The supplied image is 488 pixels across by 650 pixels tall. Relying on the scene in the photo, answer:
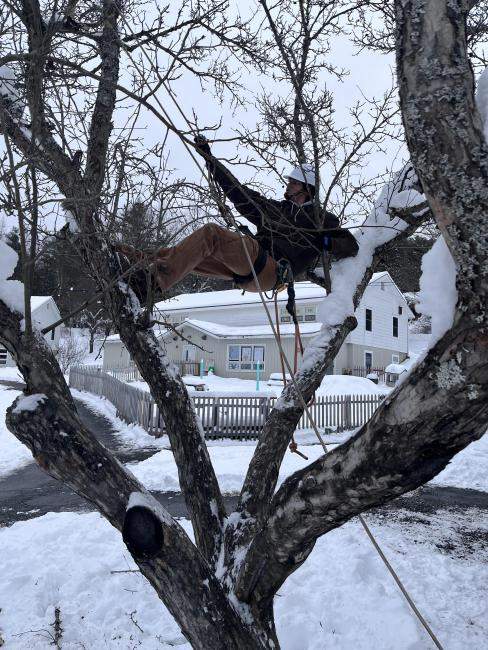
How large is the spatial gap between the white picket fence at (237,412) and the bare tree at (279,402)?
1029 centimetres

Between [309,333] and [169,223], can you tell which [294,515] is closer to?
[169,223]

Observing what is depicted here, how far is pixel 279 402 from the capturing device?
3.09m

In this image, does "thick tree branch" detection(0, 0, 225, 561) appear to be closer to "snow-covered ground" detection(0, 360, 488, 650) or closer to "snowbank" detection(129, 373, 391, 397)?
"snow-covered ground" detection(0, 360, 488, 650)

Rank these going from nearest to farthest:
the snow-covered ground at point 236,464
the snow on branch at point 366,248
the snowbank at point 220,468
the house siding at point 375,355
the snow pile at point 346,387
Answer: the snow on branch at point 366,248
the snowbank at point 220,468
the snow-covered ground at point 236,464
the snow pile at point 346,387
the house siding at point 375,355

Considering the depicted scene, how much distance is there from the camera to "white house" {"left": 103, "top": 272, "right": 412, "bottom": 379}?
2919cm

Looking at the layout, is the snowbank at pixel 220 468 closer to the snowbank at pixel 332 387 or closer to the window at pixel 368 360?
the snowbank at pixel 332 387

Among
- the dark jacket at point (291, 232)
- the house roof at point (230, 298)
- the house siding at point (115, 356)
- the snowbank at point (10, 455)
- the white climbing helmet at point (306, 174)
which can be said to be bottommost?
the house siding at point (115, 356)

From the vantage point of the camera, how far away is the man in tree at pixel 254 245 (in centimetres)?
315

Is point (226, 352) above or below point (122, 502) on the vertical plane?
below

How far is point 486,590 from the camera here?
5.17 meters

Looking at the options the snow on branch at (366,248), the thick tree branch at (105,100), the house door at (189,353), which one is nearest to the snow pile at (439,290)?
the snow on branch at (366,248)

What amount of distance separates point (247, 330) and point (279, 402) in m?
27.1

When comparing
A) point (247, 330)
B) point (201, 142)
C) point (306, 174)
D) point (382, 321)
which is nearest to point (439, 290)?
point (201, 142)

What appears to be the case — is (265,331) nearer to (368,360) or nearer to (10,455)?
(368,360)
